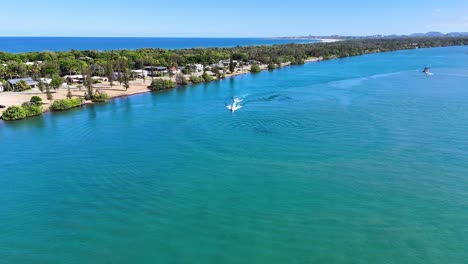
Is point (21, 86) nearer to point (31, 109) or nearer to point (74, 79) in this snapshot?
point (74, 79)

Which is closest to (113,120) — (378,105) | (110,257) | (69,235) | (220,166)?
A: (220,166)

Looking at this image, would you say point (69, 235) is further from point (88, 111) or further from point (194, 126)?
point (88, 111)

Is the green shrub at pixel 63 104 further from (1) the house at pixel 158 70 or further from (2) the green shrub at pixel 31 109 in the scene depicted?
(1) the house at pixel 158 70

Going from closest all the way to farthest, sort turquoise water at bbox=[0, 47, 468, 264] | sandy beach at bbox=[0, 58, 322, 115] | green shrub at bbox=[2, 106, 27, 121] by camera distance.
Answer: turquoise water at bbox=[0, 47, 468, 264] → green shrub at bbox=[2, 106, 27, 121] → sandy beach at bbox=[0, 58, 322, 115]

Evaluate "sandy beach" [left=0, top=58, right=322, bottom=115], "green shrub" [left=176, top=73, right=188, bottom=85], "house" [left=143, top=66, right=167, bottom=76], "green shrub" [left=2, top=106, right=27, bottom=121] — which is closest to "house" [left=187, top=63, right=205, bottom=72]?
"house" [left=143, top=66, right=167, bottom=76]

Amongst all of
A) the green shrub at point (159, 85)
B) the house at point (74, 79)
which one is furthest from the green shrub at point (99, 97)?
the house at point (74, 79)

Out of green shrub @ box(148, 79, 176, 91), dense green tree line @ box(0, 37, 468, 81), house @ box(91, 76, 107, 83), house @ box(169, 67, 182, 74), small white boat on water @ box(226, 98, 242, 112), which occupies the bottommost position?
small white boat on water @ box(226, 98, 242, 112)

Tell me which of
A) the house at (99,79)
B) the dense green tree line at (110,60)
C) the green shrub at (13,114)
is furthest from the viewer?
the dense green tree line at (110,60)

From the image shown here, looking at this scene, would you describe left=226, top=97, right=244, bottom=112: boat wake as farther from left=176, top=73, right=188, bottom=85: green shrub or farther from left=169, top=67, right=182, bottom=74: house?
left=169, top=67, right=182, bottom=74: house

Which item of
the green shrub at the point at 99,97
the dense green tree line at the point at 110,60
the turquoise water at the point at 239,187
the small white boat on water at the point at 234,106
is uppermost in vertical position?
the dense green tree line at the point at 110,60

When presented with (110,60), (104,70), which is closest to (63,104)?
(104,70)
